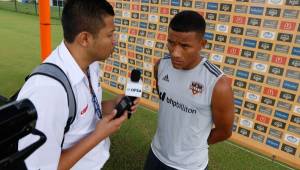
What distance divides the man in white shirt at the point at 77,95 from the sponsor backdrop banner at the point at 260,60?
2.56m

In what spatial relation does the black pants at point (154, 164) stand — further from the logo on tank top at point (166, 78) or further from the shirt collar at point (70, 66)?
the shirt collar at point (70, 66)

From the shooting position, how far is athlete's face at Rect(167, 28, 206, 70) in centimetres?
185

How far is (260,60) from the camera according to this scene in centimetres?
365

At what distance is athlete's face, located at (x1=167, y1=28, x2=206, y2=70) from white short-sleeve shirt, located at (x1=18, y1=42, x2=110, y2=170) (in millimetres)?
669

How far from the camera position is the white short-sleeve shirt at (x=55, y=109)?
3.75 ft

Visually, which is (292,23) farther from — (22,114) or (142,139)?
(22,114)

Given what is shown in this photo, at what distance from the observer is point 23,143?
1.13m

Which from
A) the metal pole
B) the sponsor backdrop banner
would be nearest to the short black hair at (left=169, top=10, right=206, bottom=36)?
the sponsor backdrop banner

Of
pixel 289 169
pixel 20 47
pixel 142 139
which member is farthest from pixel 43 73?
pixel 20 47

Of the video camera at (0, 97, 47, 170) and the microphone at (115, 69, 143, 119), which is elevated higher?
the video camera at (0, 97, 47, 170)

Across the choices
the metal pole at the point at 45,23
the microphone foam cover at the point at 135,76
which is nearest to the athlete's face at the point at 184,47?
the microphone foam cover at the point at 135,76

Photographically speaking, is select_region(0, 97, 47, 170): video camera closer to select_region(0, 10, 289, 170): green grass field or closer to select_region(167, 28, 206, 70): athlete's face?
select_region(167, 28, 206, 70): athlete's face

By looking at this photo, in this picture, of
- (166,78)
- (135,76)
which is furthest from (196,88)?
(135,76)

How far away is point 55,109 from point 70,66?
12.1 inches
